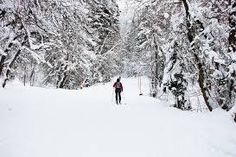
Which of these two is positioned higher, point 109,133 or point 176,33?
point 176,33

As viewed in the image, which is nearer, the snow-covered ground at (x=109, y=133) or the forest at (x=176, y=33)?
the snow-covered ground at (x=109, y=133)

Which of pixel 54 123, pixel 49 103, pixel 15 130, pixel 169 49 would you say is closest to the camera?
pixel 15 130

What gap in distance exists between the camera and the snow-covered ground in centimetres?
992

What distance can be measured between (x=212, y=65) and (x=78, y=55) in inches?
773

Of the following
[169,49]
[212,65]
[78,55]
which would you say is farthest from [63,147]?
[78,55]

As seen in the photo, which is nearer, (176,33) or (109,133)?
(109,133)

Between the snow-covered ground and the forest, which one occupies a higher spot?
the forest

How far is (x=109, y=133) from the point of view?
39.9 ft

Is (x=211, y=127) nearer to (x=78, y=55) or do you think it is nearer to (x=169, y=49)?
(x=169, y=49)

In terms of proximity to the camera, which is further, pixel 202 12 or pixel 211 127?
pixel 202 12

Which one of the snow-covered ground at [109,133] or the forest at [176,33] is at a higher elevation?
the forest at [176,33]

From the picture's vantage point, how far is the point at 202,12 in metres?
14.8

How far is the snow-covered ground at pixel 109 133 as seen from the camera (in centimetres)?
992

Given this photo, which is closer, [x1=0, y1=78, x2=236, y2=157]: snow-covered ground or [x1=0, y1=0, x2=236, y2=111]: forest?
[x1=0, y1=78, x2=236, y2=157]: snow-covered ground
